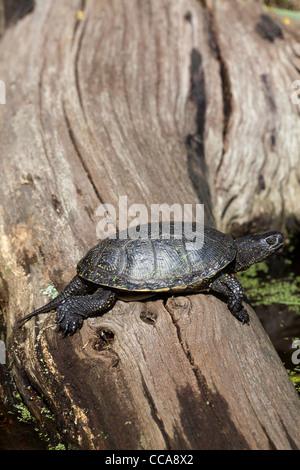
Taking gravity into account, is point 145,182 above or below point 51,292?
above

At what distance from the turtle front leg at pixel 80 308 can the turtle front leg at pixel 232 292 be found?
0.60m

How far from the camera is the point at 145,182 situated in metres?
3.49

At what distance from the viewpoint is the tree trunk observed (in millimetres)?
2107

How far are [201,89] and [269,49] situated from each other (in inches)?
37.6

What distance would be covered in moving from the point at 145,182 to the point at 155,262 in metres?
1.13

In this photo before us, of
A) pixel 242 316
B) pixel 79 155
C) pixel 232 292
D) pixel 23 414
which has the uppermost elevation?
pixel 79 155

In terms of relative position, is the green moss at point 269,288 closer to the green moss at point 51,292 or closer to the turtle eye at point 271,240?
the turtle eye at point 271,240

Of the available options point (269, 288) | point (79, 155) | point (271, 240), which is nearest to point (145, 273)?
point (271, 240)

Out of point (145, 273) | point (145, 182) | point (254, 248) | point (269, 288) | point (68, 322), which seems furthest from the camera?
point (269, 288)

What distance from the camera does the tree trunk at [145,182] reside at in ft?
6.91

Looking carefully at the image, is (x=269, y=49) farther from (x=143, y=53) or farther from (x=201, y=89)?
(x=143, y=53)

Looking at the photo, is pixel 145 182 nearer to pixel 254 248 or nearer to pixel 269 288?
pixel 254 248

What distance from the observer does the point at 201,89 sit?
171 inches
